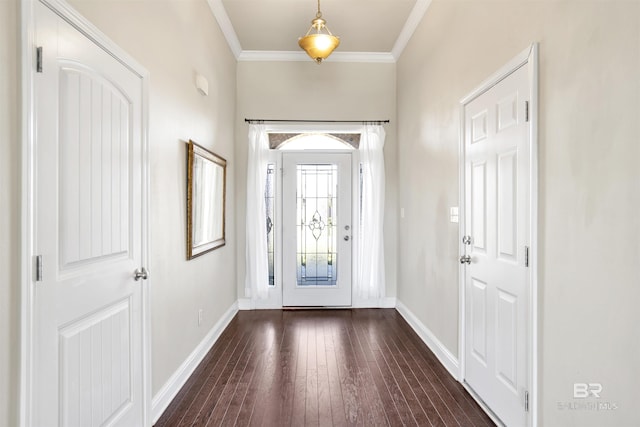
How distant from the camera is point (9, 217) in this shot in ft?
3.85

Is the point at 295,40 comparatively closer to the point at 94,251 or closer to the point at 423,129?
the point at 423,129

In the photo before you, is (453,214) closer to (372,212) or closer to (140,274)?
(372,212)

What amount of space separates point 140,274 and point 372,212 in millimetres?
3074

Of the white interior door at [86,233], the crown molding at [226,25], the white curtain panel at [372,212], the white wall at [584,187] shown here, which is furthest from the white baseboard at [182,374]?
the crown molding at [226,25]

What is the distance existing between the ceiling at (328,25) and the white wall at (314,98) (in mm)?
145

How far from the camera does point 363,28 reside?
12.9ft

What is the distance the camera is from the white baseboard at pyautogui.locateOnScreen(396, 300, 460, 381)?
2.80 m

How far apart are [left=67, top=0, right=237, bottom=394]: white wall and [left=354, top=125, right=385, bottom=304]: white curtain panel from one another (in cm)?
191

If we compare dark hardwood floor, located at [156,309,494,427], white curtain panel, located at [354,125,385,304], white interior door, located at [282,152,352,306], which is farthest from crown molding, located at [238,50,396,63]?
dark hardwood floor, located at [156,309,494,427]

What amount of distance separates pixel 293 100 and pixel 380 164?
1377mm
